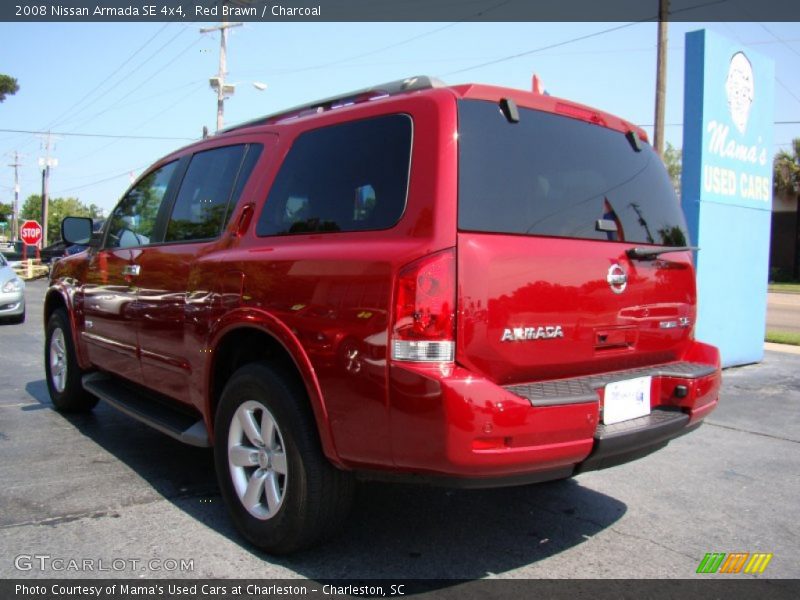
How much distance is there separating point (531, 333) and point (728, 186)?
6.44m

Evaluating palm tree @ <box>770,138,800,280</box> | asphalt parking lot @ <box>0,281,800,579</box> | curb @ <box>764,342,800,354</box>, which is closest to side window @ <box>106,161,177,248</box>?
asphalt parking lot @ <box>0,281,800,579</box>

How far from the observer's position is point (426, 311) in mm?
2508

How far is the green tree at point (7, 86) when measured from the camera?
1041 inches

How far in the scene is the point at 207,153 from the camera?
4137 mm

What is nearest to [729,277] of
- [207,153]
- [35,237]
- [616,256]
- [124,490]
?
[616,256]

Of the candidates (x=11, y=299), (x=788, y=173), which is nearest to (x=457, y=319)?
(x=11, y=299)

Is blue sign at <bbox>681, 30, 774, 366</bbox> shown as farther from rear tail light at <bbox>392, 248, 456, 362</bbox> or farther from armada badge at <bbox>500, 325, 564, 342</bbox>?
rear tail light at <bbox>392, 248, 456, 362</bbox>

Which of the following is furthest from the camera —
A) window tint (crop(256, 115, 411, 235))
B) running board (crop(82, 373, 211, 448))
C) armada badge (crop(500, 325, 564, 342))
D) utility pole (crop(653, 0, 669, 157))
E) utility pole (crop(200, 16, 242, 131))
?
utility pole (crop(200, 16, 242, 131))

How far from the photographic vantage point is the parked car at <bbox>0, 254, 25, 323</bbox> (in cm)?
1171

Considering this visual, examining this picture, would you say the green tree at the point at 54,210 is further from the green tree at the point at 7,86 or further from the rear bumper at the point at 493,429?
the rear bumper at the point at 493,429

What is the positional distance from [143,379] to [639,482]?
313 centimetres

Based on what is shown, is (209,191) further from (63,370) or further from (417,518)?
(63,370)

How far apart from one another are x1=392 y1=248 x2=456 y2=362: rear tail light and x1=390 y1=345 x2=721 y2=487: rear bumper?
7 cm

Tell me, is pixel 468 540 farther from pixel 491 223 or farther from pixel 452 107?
pixel 452 107
